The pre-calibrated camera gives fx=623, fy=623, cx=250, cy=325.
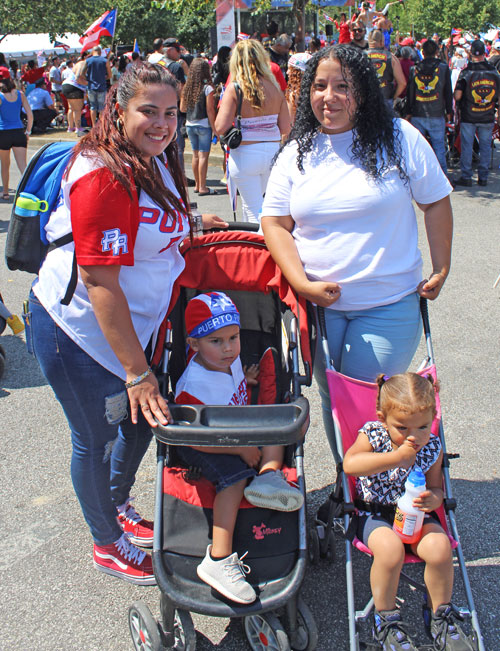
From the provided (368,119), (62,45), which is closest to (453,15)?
(62,45)

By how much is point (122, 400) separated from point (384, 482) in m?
1.07

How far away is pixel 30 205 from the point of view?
2.21 meters

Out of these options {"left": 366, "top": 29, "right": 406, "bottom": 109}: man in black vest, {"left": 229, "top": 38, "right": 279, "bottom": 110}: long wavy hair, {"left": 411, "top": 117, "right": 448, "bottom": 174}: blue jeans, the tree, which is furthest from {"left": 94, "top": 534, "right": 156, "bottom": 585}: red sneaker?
the tree

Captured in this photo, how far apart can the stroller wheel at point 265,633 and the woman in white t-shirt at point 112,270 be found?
2.58 ft

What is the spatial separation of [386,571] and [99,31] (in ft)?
53.1

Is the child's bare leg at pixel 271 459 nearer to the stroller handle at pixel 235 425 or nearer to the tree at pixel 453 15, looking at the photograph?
the stroller handle at pixel 235 425

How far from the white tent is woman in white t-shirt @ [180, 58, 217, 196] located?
23.4 m

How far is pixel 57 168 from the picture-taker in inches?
85.9

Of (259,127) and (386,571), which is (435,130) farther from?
(386,571)

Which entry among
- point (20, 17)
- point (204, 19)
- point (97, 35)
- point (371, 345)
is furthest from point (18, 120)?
point (204, 19)

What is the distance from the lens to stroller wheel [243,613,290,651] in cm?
215

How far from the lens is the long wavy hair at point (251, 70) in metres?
5.40

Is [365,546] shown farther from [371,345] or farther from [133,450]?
[133,450]

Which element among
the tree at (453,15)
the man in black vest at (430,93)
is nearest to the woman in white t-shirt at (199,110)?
the man in black vest at (430,93)
